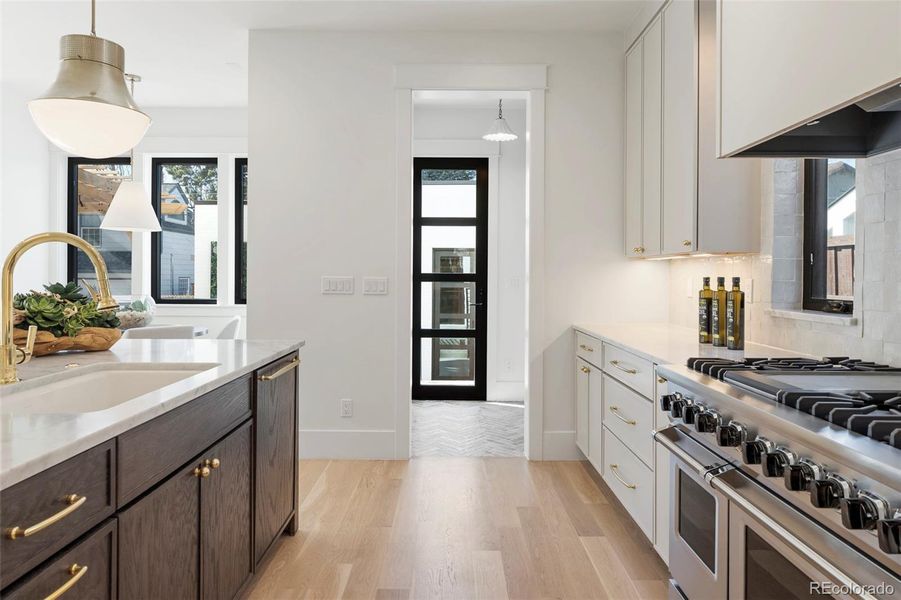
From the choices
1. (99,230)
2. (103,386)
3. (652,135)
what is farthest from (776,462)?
(99,230)

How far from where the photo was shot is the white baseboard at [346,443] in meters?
3.80

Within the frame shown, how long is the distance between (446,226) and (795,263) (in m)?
3.54

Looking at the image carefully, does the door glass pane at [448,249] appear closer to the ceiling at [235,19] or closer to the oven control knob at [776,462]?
the ceiling at [235,19]

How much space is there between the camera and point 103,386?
1.87 m

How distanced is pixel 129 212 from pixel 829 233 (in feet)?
14.5

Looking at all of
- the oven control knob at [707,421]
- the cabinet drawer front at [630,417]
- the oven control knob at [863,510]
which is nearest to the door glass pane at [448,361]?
the cabinet drawer front at [630,417]

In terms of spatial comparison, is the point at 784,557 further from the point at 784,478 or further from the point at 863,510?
the point at 863,510

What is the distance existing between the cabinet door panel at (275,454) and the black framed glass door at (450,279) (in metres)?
3.14

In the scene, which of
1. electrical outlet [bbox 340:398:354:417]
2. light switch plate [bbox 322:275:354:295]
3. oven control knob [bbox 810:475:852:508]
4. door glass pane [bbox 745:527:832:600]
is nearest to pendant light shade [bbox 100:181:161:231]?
light switch plate [bbox 322:275:354:295]

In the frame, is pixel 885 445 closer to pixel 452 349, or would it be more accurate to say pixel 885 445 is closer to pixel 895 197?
pixel 895 197

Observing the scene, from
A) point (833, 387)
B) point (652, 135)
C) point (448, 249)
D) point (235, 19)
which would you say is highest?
point (235, 19)

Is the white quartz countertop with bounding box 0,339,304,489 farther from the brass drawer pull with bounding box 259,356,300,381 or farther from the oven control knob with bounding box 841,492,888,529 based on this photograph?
the oven control knob with bounding box 841,492,888,529

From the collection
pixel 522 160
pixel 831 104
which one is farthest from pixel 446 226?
pixel 831 104

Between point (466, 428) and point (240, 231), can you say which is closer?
point (466, 428)
